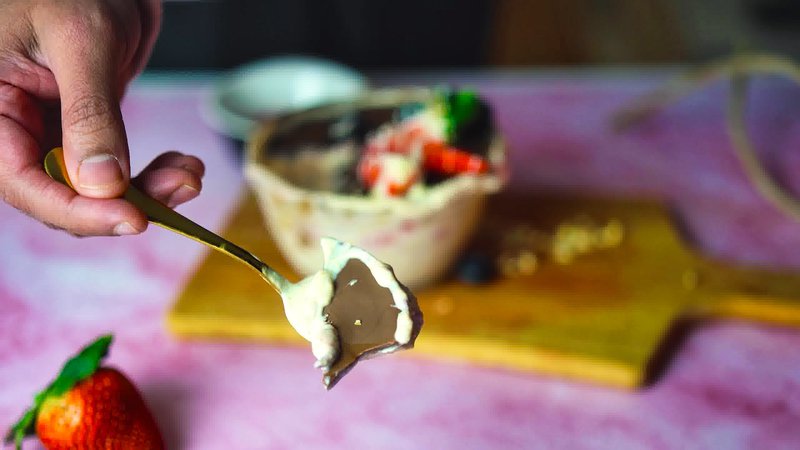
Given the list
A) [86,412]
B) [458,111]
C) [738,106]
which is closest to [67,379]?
[86,412]

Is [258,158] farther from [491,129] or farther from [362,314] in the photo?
[362,314]

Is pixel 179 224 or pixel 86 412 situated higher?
pixel 179 224

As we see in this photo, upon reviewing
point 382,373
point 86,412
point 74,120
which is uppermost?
point 74,120

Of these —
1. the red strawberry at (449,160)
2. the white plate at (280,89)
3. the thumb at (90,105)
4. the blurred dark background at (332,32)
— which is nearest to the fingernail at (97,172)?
the thumb at (90,105)

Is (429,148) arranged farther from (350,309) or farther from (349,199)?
(350,309)

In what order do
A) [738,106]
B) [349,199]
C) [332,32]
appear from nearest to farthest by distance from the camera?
[349,199]
[738,106]
[332,32]

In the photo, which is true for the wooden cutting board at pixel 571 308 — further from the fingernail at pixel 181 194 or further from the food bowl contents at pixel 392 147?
the fingernail at pixel 181 194

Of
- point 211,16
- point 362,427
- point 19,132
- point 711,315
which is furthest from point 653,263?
point 211,16
